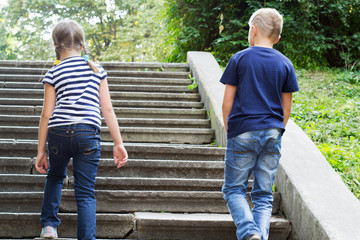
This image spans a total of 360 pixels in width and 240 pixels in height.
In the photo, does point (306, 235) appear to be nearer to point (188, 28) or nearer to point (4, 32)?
point (188, 28)

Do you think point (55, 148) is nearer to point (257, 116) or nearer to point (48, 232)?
point (48, 232)

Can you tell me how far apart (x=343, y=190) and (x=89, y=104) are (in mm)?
1869

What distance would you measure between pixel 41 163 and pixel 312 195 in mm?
1835

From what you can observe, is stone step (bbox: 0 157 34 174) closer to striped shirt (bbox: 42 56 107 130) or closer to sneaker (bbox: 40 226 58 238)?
sneaker (bbox: 40 226 58 238)

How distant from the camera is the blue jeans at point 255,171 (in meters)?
2.40

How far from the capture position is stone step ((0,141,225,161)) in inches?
157

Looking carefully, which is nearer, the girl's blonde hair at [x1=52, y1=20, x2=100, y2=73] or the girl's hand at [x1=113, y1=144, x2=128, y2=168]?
the girl's blonde hair at [x1=52, y1=20, x2=100, y2=73]

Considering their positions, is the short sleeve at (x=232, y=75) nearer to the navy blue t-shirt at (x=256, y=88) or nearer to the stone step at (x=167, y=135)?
the navy blue t-shirt at (x=256, y=88)

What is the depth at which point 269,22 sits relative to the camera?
248 centimetres

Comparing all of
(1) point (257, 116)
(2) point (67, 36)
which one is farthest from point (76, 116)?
(1) point (257, 116)

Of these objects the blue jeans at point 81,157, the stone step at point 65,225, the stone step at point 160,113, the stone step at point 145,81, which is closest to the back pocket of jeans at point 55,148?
the blue jeans at point 81,157

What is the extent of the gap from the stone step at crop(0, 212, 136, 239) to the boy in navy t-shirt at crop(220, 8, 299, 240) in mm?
912

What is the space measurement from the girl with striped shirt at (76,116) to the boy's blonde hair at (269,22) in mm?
1016

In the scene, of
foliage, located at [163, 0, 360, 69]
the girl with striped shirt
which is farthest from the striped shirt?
foliage, located at [163, 0, 360, 69]
